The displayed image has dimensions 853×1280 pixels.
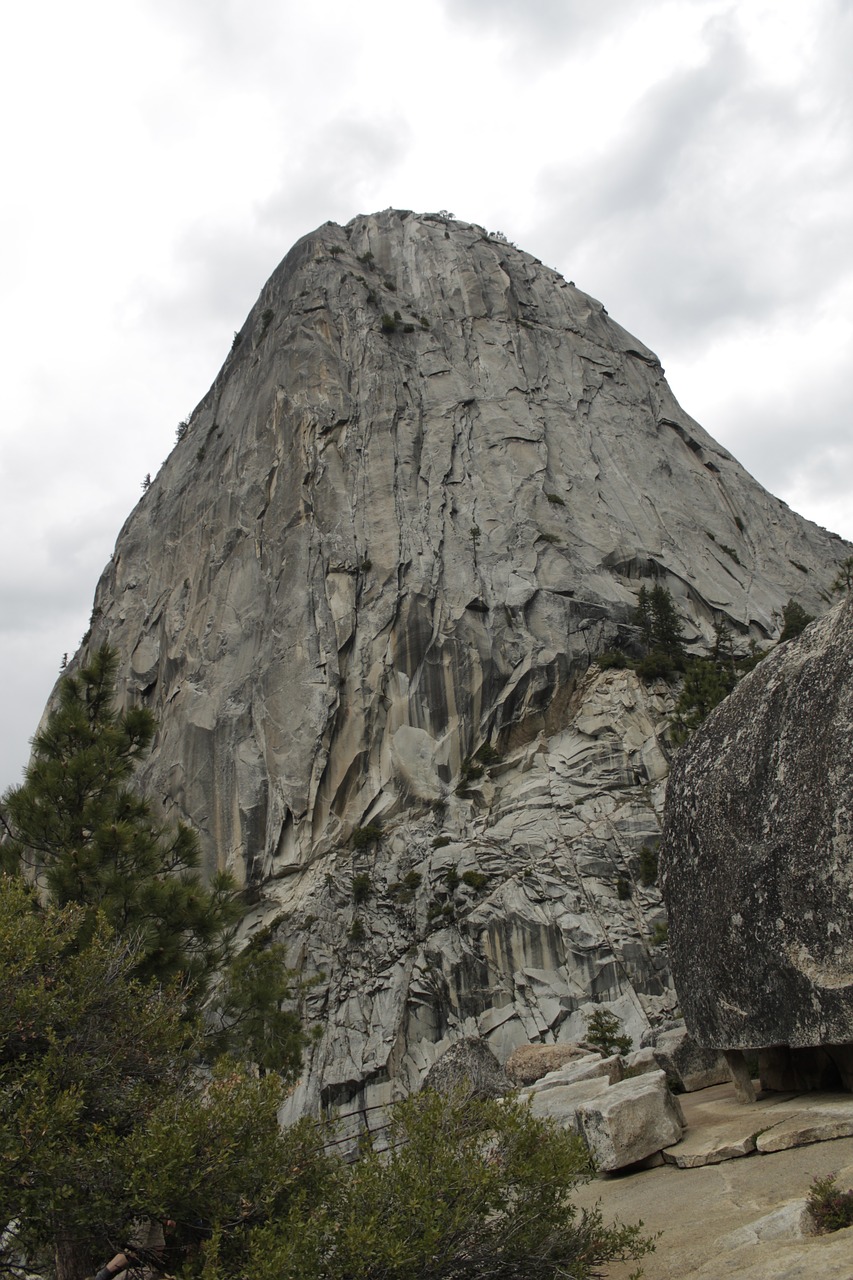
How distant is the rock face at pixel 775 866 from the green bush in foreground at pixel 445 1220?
2461 millimetres

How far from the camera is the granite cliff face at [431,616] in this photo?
31.7 m

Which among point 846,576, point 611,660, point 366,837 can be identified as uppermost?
point 611,660

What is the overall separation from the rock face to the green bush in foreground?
246cm

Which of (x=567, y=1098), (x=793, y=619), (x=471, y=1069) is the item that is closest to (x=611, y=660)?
(x=793, y=619)

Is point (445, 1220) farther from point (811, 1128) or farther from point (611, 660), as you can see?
point (611, 660)

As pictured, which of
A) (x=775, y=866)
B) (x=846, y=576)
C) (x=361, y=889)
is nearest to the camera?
(x=775, y=866)

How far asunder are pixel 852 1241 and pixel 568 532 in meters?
41.3

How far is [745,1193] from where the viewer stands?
676 centimetres

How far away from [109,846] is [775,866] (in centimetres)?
793

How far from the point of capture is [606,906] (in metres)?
31.1

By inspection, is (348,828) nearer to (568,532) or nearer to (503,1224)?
(568,532)

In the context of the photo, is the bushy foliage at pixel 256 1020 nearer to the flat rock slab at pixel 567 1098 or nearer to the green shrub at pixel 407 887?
the flat rock slab at pixel 567 1098

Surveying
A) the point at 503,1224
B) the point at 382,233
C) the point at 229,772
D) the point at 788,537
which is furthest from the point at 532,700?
the point at 382,233

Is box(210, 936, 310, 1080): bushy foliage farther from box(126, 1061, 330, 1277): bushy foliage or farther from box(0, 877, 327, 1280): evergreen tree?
box(126, 1061, 330, 1277): bushy foliage
